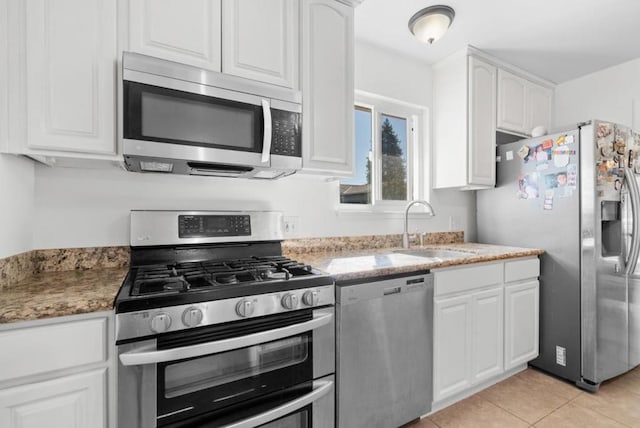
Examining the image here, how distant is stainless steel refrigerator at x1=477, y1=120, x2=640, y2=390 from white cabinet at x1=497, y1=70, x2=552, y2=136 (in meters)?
0.43

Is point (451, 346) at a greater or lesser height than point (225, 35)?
lesser

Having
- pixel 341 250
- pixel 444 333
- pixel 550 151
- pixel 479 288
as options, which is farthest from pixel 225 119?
pixel 550 151

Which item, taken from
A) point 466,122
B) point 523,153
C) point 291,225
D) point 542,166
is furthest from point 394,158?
point 291,225

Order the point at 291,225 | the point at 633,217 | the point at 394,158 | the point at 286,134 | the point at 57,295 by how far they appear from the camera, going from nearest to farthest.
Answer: the point at 57,295, the point at 286,134, the point at 291,225, the point at 633,217, the point at 394,158

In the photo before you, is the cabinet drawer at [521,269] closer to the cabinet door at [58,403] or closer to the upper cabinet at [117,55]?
the upper cabinet at [117,55]

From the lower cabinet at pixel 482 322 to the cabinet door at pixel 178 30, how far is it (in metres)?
1.62

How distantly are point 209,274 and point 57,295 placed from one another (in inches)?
19.3

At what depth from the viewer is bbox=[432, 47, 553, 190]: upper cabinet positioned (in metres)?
2.44

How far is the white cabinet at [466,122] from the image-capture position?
2.43 metres

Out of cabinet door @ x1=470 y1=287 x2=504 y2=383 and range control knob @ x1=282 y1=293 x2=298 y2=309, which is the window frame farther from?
range control knob @ x1=282 y1=293 x2=298 y2=309

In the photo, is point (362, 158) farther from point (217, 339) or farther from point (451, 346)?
point (217, 339)

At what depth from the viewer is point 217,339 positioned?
107 cm

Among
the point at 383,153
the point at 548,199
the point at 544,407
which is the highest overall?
the point at 383,153

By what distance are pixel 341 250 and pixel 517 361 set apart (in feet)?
4.76
